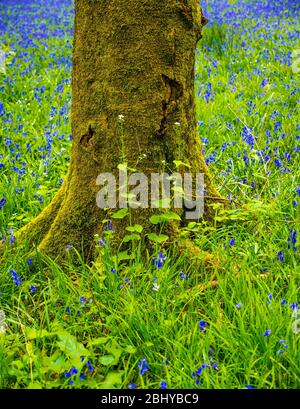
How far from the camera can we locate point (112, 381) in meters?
2.17

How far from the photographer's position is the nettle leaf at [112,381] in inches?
85.4

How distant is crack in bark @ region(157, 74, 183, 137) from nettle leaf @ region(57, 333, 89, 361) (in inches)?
42.7

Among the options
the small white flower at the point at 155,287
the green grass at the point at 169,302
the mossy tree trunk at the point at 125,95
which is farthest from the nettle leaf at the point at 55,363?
the mossy tree trunk at the point at 125,95

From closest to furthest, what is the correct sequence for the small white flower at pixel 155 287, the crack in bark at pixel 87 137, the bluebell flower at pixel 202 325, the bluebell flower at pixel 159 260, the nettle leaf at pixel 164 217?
the bluebell flower at pixel 202 325, the small white flower at pixel 155 287, the bluebell flower at pixel 159 260, the nettle leaf at pixel 164 217, the crack in bark at pixel 87 137

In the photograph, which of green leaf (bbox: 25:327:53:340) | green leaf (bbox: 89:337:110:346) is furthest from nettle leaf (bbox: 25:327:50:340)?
green leaf (bbox: 89:337:110:346)

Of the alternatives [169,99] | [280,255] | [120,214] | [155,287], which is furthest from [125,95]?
[280,255]

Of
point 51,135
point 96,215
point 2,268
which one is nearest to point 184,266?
point 96,215

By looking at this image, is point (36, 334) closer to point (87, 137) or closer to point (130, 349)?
point (130, 349)

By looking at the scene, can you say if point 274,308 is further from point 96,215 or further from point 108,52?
point 108,52

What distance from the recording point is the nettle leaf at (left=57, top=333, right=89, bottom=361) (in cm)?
225

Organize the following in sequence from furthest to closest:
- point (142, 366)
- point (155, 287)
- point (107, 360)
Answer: point (155, 287) < point (107, 360) < point (142, 366)

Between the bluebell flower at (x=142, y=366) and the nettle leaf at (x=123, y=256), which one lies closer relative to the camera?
the bluebell flower at (x=142, y=366)

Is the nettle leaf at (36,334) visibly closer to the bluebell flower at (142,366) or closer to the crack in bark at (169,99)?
the bluebell flower at (142,366)

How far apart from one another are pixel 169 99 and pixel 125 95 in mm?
221
